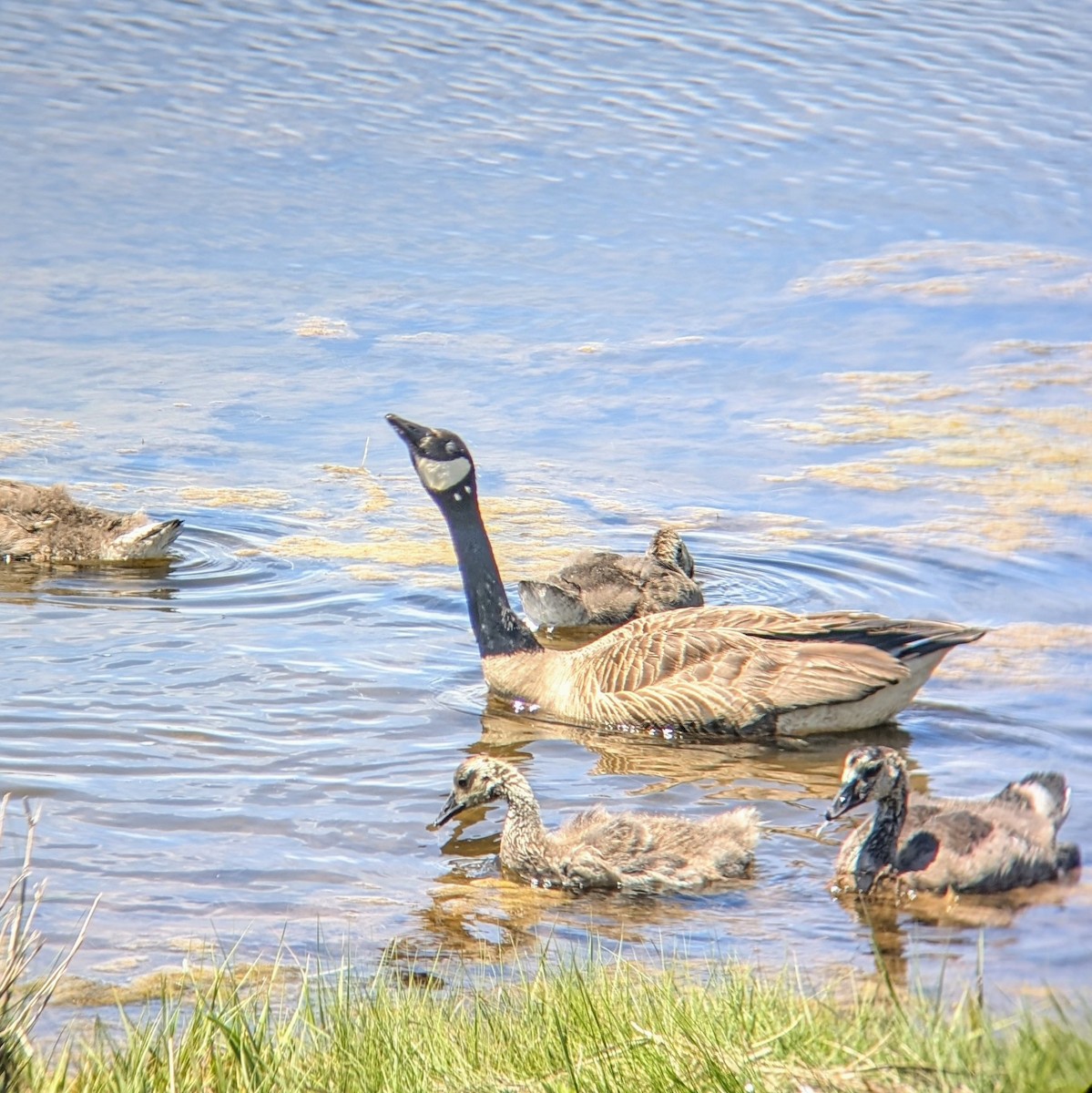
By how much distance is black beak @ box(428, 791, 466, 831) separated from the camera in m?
7.39

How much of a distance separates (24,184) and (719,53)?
8812 mm

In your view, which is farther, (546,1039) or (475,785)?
(475,785)

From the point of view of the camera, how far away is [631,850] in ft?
22.4

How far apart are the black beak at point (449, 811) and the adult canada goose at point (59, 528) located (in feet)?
14.3

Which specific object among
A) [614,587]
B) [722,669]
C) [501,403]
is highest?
[722,669]

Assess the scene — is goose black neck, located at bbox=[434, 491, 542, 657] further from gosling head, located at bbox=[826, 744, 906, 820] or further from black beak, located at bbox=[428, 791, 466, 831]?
gosling head, located at bbox=[826, 744, 906, 820]

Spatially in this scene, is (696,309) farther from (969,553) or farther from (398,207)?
(969,553)

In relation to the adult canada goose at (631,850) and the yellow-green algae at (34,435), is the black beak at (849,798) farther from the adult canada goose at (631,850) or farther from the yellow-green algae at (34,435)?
the yellow-green algae at (34,435)

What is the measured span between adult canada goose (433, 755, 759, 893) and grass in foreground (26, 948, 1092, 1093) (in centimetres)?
162

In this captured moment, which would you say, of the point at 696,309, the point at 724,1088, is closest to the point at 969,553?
the point at 696,309

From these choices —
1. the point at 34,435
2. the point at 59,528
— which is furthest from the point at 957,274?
the point at 59,528

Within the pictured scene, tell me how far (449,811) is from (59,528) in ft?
16.2

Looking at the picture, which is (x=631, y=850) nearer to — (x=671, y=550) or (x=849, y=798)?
(x=849, y=798)

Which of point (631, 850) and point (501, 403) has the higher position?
point (631, 850)
